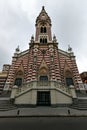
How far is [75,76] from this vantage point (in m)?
22.0

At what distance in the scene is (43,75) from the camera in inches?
874

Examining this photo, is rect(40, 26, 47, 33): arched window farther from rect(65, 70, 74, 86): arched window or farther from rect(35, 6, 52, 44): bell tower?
rect(65, 70, 74, 86): arched window

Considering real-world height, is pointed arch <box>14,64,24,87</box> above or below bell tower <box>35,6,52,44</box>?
below

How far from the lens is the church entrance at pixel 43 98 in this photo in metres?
14.9

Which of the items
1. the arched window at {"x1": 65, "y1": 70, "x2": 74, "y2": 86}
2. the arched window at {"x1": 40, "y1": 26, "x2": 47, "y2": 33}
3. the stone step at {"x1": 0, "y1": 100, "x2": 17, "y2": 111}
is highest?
the arched window at {"x1": 40, "y1": 26, "x2": 47, "y2": 33}

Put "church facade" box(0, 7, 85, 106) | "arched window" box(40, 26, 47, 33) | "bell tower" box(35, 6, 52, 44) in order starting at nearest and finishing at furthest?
"church facade" box(0, 7, 85, 106) → "bell tower" box(35, 6, 52, 44) → "arched window" box(40, 26, 47, 33)

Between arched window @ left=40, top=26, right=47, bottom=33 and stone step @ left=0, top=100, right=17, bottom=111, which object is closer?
stone step @ left=0, top=100, right=17, bottom=111

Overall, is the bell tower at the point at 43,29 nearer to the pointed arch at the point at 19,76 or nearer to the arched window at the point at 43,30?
the arched window at the point at 43,30

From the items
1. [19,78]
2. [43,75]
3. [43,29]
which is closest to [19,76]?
[19,78]

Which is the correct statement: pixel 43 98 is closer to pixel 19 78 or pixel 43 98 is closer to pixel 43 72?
pixel 43 72

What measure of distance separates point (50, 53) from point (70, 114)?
14535mm

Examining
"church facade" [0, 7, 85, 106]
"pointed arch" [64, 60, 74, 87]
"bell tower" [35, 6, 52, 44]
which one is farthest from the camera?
"bell tower" [35, 6, 52, 44]

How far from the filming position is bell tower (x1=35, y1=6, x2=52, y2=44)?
2691cm

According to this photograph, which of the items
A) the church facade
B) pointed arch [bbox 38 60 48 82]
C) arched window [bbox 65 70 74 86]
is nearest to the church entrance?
the church facade
